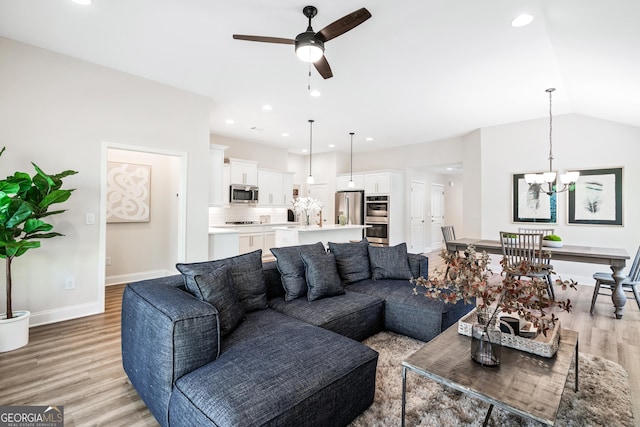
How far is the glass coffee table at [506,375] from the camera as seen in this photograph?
1296mm

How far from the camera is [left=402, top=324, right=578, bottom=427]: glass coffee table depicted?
1296 mm

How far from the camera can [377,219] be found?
8.02 metres

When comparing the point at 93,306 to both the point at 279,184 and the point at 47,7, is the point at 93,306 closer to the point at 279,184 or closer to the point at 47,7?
the point at 47,7

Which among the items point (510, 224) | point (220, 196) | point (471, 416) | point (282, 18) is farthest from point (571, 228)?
point (220, 196)

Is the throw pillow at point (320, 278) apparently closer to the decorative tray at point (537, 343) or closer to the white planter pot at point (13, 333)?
the decorative tray at point (537, 343)

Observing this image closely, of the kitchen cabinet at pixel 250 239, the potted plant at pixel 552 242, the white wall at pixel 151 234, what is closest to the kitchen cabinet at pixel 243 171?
the kitchen cabinet at pixel 250 239

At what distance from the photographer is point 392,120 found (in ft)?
18.7

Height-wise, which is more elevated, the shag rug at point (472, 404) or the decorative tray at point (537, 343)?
the decorative tray at point (537, 343)

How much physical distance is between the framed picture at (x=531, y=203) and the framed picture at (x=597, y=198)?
0.28 m

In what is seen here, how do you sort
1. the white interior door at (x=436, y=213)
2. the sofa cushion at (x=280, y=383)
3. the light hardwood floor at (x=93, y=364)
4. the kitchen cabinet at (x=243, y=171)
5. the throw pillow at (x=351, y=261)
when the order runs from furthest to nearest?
1. the white interior door at (x=436, y=213)
2. the kitchen cabinet at (x=243, y=171)
3. the throw pillow at (x=351, y=261)
4. the light hardwood floor at (x=93, y=364)
5. the sofa cushion at (x=280, y=383)

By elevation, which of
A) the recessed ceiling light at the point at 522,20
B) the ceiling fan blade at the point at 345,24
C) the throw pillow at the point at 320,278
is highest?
the recessed ceiling light at the point at 522,20

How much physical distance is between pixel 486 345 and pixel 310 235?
159 inches

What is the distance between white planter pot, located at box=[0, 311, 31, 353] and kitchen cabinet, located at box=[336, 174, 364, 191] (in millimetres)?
6722

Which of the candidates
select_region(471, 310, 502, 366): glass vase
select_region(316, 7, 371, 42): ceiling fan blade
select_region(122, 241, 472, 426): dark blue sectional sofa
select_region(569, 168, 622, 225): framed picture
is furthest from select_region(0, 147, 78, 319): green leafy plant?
select_region(569, 168, 622, 225): framed picture
